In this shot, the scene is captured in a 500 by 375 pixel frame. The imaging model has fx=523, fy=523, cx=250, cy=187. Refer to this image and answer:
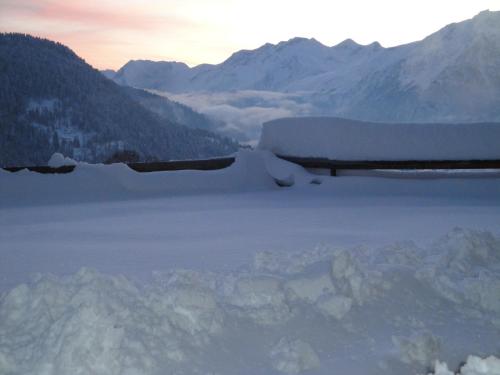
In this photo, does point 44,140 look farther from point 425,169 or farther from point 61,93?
point 425,169

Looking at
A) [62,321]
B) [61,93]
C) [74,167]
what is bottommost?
[62,321]

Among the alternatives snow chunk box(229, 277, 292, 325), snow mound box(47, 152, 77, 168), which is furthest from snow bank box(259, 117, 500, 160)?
snow chunk box(229, 277, 292, 325)

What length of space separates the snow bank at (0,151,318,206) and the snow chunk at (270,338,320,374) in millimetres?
5580

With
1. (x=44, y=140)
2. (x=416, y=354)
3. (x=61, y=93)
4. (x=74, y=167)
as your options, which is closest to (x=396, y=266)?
(x=416, y=354)

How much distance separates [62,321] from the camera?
247 centimetres

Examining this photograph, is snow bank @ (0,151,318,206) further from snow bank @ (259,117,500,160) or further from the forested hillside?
the forested hillside

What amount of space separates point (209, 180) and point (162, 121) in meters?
118

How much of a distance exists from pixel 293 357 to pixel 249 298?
53 centimetres

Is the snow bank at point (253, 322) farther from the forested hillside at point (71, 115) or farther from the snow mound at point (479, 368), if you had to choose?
the forested hillside at point (71, 115)

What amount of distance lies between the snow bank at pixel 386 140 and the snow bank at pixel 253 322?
496 cm

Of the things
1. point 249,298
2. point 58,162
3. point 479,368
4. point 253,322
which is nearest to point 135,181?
point 58,162

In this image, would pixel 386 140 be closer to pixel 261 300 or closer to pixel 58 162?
pixel 58 162

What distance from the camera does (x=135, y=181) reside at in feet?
26.3

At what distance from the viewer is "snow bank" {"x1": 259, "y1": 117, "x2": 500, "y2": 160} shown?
8039 mm
